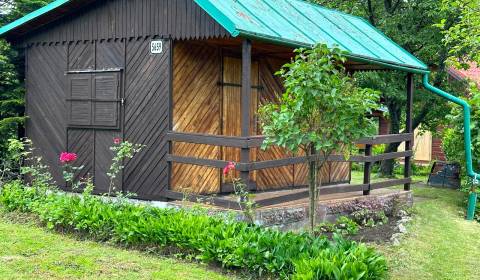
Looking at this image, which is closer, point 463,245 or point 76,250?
point 76,250

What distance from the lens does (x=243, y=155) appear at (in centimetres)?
827

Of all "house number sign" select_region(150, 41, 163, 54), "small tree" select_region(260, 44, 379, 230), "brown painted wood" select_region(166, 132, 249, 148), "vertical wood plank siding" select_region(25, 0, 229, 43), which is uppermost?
"vertical wood plank siding" select_region(25, 0, 229, 43)

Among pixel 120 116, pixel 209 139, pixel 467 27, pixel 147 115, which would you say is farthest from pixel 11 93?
pixel 467 27

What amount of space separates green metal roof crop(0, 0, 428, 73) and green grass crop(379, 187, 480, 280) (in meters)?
2.92

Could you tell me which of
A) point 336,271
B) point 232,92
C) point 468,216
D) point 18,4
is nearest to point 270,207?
point 232,92

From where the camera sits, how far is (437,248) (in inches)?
336

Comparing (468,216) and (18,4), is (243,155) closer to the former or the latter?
(468,216)

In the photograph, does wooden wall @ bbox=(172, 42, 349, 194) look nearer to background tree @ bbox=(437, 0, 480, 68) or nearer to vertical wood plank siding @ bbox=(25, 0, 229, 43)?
vertical wood plank siding @ bbox=(25, 0, 229, 43)

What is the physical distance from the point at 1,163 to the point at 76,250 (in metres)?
5.35

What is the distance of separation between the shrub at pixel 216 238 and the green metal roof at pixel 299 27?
2.44 metres

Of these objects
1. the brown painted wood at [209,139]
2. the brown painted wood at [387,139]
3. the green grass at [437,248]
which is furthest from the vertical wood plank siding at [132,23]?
the green grass at [437,248]

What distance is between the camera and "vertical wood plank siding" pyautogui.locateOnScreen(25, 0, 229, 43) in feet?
28.3

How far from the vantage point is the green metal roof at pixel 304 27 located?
26.6 feet

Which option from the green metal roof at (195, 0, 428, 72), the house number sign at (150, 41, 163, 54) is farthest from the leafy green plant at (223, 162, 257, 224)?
the house number sign at (150, 41, 163, 54)
